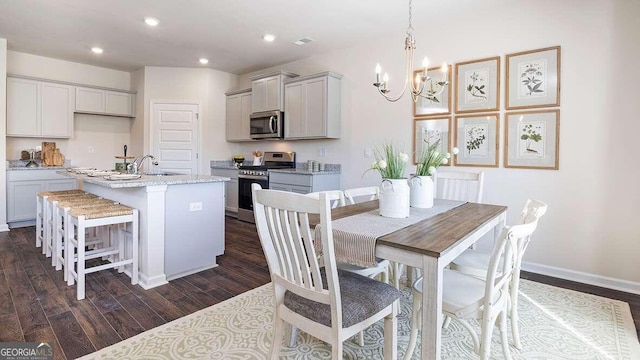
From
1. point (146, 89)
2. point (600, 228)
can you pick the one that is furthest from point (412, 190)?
point (146, 89)

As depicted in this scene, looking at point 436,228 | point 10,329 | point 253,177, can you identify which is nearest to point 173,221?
point 10,329

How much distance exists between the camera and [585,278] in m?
2.88

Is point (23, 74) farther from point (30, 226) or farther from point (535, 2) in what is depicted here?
point (535, 2)

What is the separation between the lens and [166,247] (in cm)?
281

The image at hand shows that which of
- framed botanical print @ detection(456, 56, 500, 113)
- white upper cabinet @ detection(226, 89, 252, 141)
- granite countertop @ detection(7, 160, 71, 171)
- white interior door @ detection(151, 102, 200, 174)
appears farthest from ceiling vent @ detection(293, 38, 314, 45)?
granite countertop @ detection(7, 160, 71, 171)

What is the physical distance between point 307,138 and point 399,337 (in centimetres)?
319

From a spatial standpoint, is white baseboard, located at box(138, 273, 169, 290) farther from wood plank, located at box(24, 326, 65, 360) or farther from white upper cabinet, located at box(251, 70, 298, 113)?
white upper cabinet, located at box(251, 70, 298, 113)

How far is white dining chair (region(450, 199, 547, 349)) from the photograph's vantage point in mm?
1588

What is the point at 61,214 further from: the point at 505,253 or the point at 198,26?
the point at 505,253

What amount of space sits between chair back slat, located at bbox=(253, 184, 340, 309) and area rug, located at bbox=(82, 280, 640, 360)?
66 centimetres

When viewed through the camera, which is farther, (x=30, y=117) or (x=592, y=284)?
(x=30, y=117)

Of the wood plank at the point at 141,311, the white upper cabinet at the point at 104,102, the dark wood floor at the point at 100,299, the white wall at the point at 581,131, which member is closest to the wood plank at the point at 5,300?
the dark wood floor at the point at 100,299

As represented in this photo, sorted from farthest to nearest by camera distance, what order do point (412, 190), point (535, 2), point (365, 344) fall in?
point (535, 2) → point (412, 190) → point (365, 344)

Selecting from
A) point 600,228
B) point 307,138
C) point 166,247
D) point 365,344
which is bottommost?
point 365,344
